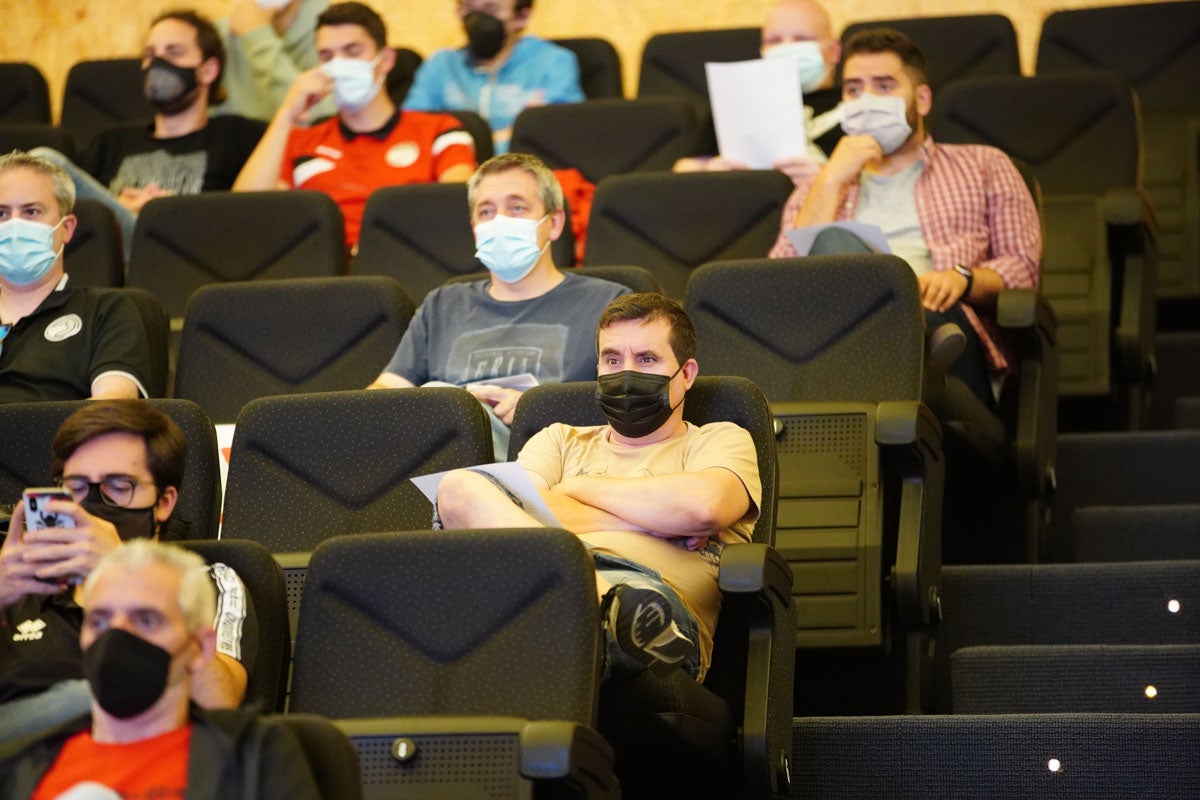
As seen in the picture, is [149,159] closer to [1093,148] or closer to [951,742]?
[1093,148]

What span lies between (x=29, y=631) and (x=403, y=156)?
8.39ft

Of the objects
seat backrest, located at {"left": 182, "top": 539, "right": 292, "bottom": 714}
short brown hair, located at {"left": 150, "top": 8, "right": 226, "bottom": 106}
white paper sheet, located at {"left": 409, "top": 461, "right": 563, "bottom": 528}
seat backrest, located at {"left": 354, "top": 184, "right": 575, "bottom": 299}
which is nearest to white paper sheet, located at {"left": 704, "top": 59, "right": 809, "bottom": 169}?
seat backrest, located at {"left": 354, "top": 184, "right": 575, "bottom": 299}

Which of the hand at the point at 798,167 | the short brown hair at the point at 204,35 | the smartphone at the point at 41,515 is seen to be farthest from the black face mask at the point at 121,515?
the short brown hair at the point at 204,35

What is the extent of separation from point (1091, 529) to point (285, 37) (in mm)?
2965

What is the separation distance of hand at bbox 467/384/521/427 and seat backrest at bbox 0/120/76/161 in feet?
7.04

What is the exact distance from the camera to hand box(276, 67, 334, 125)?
15.2 ft

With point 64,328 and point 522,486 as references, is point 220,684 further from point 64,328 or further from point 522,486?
point 64,328

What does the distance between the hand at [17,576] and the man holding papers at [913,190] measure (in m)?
1.99

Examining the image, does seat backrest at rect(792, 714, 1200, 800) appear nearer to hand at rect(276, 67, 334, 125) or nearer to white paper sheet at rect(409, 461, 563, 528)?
white paper sheet at rect(409, 461, 563, 528)

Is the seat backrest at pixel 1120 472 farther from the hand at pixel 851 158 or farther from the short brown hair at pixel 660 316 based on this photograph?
the short brown hair at pixel 660 316

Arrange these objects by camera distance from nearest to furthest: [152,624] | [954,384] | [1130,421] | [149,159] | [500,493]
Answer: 1. [152,624]
2. [500,493]
3. [954,384]
4. [1130,421]
5. [149,159]

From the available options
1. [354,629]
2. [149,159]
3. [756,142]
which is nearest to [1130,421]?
[756,142]

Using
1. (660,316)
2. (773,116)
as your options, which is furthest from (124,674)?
(773,116)

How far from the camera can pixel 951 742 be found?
2.64 meters
